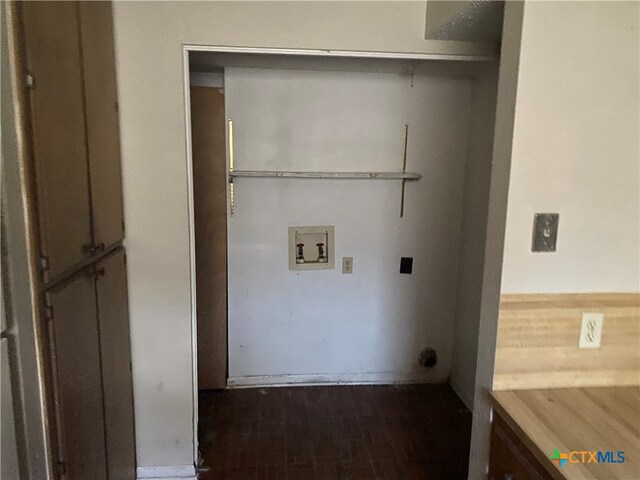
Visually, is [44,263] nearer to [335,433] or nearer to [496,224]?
[496,224]

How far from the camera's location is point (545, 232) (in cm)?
147

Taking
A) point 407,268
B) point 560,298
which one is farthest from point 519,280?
point 407,268

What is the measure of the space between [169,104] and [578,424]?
1.89 m

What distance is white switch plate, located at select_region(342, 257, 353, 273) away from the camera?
10.4 ft

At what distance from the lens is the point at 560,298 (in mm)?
1511

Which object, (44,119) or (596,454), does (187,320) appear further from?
(596,454)

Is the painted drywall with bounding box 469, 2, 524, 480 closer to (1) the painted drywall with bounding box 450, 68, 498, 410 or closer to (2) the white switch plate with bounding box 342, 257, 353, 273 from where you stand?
(1) the painted drywall with bounding box 450, 68, 498, 410

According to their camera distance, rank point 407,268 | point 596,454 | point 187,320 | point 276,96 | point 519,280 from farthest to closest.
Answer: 1. point 407,268
2. point 276,96
3. point 187,320
4. point 519,280
5. point 596,454

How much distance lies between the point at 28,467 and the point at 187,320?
93 cm

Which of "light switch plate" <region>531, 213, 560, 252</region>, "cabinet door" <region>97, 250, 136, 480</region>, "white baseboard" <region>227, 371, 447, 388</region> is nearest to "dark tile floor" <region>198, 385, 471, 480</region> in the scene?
"white baseboard" <region>227, 371, 447, 388</region>

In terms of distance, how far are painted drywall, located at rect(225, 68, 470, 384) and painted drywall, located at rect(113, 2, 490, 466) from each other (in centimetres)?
88

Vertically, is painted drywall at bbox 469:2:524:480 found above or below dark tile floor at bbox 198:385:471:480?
above

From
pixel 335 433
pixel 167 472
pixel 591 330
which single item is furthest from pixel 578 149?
pixel 167 472

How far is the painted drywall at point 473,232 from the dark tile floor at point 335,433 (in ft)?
0.93
